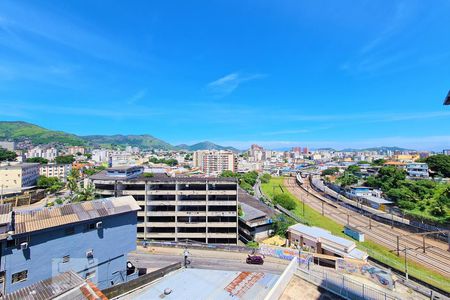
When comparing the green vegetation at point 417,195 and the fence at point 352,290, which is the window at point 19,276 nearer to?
the fence at point 352,290

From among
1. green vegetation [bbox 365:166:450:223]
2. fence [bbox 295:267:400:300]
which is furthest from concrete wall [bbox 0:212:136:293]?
green vegetation [bbox 365:166:450:223]

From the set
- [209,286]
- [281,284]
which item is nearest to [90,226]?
[209,286]

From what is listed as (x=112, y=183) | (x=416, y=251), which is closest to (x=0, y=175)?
(x=112, y=183)

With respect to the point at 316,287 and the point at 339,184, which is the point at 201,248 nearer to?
the point at 316,287

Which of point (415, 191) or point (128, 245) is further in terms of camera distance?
point (415, 191)

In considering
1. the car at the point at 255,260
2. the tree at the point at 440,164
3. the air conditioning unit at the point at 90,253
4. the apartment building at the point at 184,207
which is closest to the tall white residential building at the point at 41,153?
the apartment building at the point at 184,207

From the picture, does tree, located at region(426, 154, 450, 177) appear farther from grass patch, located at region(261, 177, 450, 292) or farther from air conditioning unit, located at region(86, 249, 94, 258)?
air conditioning unit, located at region(86, 249, 94, 258)
